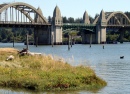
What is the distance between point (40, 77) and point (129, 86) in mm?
7775

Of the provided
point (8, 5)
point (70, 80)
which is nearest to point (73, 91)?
point (70, 80)

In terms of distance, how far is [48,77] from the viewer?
98.2 feet

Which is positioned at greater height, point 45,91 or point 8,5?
point 8,5

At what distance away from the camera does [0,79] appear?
30.6 metres

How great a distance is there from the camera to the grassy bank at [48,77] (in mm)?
29141

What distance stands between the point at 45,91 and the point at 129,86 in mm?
8167

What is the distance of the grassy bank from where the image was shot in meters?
29.1

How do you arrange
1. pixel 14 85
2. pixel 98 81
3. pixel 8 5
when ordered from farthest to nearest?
pixel 8 5, pixel 98 81, pixel 14 85

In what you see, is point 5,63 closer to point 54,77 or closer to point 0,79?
point 0,79

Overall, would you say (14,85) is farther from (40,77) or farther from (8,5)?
(8,5)

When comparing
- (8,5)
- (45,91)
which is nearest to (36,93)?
(45,91)

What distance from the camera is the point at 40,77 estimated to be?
29891 mm

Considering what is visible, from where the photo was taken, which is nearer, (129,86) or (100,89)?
(100,89)

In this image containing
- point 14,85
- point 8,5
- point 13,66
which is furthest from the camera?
point 8,5
